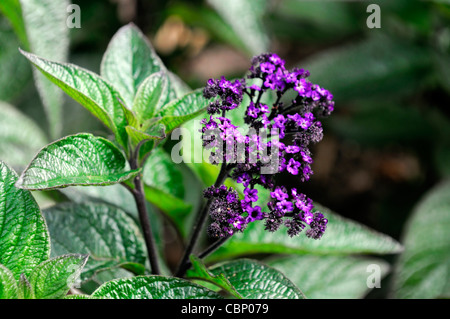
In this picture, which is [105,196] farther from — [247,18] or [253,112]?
[247,18]

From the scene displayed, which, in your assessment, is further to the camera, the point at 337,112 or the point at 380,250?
the point at 337,112

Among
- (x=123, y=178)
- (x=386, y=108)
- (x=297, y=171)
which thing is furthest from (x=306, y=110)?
(x=386, y=108)

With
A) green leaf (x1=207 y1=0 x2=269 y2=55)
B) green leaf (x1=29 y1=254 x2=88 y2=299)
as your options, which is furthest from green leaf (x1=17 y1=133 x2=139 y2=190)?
green leaf (x1=207 y1=0 x2=269 y2=55)

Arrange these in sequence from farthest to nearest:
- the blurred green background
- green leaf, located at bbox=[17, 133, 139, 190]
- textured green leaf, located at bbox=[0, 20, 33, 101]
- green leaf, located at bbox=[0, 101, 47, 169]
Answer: the blurred green background → textured green leaf, located at bbox=[0, 20, 33, 101] → green leaf, located at bbox=[0, 101, 47, 169] → green leaf, located at bbox=[17, 133, 139, 190]

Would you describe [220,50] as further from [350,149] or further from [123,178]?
[123,178]

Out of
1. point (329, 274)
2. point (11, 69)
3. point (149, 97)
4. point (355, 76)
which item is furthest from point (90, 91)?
point (355, 76)

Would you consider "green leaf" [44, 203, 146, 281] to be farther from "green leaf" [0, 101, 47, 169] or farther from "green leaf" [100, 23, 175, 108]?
"green leaf" [0, 101, 47, 169]
